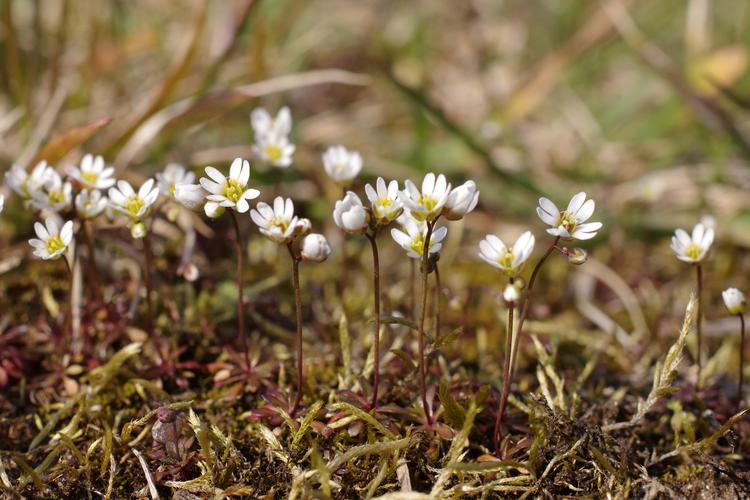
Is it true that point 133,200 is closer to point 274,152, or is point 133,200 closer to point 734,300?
point 274,152

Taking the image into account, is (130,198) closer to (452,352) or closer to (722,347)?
(452,352)

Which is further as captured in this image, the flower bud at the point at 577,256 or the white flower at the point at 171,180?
the white flower at the point at 171,180

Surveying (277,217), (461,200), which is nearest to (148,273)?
(277,217)

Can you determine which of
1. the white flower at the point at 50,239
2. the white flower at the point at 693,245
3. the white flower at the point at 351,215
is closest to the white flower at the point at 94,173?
the white flower at the point at 50,239

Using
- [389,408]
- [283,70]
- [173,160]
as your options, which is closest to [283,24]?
[283,70]

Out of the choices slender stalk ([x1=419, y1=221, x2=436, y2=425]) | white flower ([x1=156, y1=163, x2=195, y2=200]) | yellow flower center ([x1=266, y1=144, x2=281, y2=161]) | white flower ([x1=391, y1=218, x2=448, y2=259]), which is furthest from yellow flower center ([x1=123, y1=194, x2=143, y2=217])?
slender stalk ([x1=419, y1=221, x2=436, y2=425])

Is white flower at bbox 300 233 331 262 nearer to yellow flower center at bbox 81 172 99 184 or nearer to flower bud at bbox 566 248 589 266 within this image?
flower bud at bbox 566 248 589 266

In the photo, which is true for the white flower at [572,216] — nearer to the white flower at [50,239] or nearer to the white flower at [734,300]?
the white flower at [734,300]
